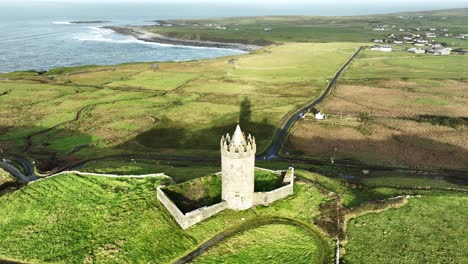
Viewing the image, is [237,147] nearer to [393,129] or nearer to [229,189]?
[229,189]

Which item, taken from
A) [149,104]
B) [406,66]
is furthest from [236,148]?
[406,66]

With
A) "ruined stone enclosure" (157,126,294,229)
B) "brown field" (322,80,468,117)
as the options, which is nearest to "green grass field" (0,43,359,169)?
"brown field" (322,80,468,117)

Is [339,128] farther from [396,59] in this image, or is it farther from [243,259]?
[396,59]

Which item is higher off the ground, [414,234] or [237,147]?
[237,147]

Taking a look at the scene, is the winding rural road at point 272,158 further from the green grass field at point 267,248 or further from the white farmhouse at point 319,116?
the green grass field at point 267,248

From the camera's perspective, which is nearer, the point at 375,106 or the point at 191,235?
the point at 191,235

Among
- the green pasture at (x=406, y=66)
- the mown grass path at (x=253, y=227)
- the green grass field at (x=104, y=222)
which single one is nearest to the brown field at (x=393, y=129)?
the green pasture at (x=406, y=66)

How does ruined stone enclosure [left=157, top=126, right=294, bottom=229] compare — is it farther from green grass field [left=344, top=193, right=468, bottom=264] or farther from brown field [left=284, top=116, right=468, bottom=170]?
brown field [left=284, top=116, right=468, bottom=170]

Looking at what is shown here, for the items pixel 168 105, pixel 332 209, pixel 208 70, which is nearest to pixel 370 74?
pixel 208 70
